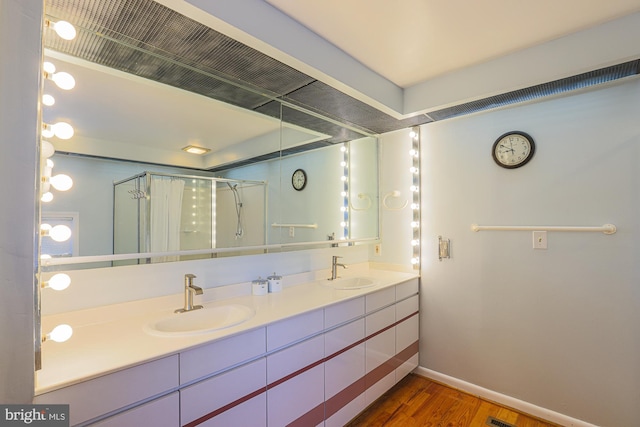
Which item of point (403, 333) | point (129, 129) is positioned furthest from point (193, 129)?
point (403, 333)

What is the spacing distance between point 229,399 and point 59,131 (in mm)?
1319

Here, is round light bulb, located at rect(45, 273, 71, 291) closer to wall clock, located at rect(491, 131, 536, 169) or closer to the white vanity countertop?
the white vanity countertop

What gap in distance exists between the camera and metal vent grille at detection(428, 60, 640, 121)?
5.52 ft

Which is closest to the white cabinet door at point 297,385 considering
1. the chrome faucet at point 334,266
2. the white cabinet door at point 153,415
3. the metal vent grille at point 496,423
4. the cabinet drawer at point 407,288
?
the white cabinet door at point 153,415

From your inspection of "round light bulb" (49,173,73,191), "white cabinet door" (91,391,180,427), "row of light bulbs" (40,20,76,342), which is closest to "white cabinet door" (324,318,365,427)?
"white cabinet door" (91,391,180,427)

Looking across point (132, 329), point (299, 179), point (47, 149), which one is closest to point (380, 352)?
point (299, 179)

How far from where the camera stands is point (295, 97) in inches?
81.4

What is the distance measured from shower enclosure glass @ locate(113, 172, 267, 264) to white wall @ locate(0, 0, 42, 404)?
554 millimetres

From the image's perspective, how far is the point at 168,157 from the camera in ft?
5.13

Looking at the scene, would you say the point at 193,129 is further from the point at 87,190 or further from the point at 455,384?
the point at 455,384

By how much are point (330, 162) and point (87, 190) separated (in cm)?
174

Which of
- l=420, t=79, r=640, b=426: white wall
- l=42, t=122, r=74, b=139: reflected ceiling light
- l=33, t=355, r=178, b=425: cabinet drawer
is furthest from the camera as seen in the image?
l=420, t=79, r=640, b=426: white wall

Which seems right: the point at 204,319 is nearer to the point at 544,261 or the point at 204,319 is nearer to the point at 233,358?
the point at 233,358

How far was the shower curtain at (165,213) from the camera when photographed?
1480 millimetres
